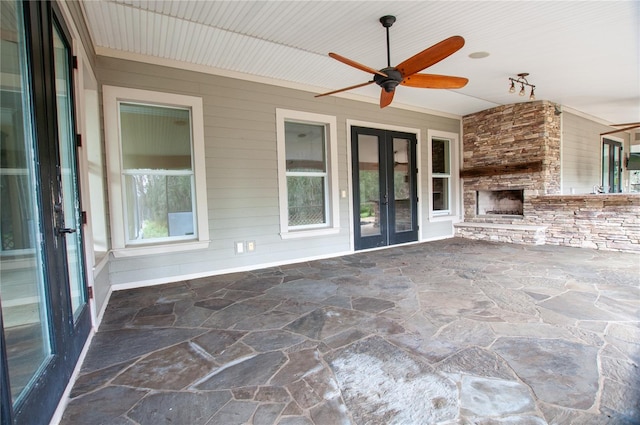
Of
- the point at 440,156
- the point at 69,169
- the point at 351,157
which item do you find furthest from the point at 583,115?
the point at 69,169

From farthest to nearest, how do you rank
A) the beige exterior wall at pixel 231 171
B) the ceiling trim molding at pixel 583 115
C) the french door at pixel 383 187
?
the ceiling trim molding at pixel 583 115, the french door at pixel 383 187, the beige exterior wall at pixel 231 171

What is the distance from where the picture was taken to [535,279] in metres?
3.64

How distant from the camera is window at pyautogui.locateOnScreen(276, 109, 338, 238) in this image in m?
4.73

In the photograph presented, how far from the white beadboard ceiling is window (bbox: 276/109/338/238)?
559mm

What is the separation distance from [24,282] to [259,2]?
275 cm

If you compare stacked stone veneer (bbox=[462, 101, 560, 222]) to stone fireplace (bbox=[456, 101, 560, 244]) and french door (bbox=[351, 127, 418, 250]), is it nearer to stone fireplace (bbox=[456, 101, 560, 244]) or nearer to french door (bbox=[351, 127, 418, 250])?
stone fireplace (bbox=[456, 101, 560, 244])

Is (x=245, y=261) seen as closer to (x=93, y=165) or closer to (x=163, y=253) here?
(x=163, y=253)

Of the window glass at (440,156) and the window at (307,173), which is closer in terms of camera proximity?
the window at (307,173)

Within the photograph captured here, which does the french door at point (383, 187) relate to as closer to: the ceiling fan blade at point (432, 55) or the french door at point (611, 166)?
the ceiling fan blade at point (432, 55)

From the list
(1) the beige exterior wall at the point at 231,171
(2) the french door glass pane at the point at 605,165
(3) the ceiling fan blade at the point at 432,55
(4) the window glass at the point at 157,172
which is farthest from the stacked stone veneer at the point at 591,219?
(4) the window glass at the point at 157,172

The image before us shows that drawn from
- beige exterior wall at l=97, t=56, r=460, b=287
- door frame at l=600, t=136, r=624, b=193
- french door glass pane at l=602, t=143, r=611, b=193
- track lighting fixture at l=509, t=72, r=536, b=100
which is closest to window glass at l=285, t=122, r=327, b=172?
beige exterior wall at l=97, t=56, r=460, b=287

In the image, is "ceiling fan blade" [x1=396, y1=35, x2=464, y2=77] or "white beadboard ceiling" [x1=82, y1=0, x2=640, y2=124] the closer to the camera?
"ceiling fan blade" [x1=396, y1=35, x2=464, y2=77]

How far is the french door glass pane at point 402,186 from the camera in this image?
237 inches

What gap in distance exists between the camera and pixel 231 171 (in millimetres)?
4301
